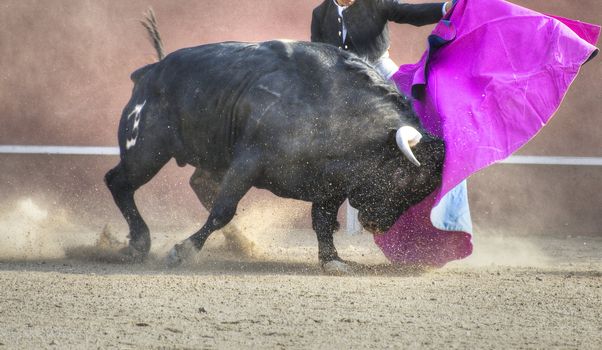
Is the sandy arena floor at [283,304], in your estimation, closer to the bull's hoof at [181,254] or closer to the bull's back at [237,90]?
the bull's hoof at [181,254]

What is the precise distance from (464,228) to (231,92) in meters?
1.36

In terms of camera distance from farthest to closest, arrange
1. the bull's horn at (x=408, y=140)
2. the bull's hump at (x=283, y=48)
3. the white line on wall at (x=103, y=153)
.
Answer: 1. the white line on wall at (x=103, y=153)
2. the bull's hump at (x=283, y=48)
3. the bull's horn at (x=408, y=140)

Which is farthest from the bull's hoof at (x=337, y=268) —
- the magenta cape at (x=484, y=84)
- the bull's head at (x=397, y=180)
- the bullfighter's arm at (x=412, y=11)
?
the bullfighter's arm at (x=412, y=11)

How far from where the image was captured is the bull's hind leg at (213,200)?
20.3 ft

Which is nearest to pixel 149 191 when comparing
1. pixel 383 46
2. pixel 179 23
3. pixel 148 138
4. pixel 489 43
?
pixel 179 23

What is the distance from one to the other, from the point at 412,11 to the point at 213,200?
155 cm

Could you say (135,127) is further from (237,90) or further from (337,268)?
(337,268)

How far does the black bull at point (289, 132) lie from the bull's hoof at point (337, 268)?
0.03m

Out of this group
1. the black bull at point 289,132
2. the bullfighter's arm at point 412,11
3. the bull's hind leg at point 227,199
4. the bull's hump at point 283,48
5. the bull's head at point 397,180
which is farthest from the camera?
the bullfighter's arm at point 412,11

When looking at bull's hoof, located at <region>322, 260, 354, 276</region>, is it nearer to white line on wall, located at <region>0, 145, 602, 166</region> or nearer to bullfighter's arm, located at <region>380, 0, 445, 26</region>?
bullfighter's arm, located at <region>380, 0, 445, 26</region>

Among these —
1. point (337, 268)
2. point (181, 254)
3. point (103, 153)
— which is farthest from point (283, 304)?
point (103, 153)

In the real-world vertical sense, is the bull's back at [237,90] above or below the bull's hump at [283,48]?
below

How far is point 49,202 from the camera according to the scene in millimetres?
7734

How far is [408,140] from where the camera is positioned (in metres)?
5.00
